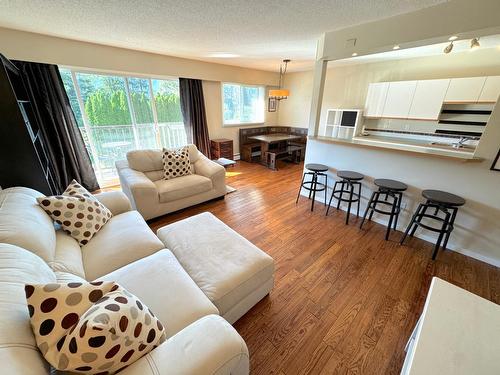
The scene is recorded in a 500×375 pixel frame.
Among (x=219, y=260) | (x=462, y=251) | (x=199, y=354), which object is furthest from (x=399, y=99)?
(x=199, y=354)

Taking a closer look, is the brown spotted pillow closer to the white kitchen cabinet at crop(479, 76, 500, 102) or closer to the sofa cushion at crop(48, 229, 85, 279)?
the sofa cushion at crop(48, 229, 85, 279)

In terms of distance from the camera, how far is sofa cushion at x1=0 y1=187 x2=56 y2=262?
3.73 ft

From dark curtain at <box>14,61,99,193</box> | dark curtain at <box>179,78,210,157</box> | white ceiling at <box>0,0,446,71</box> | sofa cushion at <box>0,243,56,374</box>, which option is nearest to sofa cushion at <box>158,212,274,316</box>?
sofa cushion at <box>0,243,56,374</box>

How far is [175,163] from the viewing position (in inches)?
120

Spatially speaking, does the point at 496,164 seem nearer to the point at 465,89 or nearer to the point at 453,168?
the point at 453,168

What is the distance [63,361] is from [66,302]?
182 mm

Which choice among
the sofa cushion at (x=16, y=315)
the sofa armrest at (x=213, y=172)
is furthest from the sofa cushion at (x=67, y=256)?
the sofa armrest at (x=213, y=172)

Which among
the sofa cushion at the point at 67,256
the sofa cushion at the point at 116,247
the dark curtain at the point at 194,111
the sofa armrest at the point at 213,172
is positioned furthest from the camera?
the dark curtain at the point at 194,111

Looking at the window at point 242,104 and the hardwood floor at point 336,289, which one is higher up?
the window at point 242,104

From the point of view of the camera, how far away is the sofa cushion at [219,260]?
4.16 feet

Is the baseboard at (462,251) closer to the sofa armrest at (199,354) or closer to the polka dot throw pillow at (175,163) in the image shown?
the sofa armrest at (199,354)

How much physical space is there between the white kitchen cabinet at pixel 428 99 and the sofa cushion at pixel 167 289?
5044 mm

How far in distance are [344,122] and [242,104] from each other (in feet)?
9.16

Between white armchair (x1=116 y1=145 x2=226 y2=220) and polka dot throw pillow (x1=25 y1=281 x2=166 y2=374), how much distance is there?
1.85 meters
